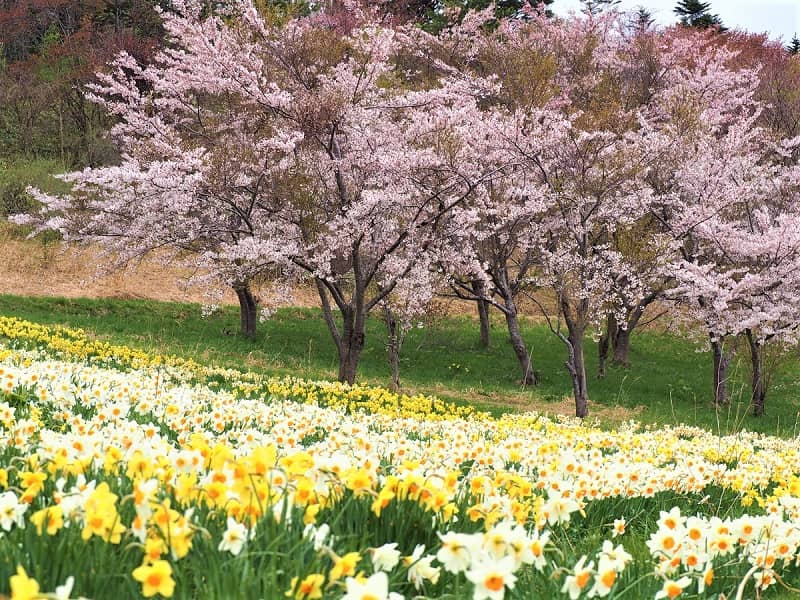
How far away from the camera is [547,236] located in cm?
1838

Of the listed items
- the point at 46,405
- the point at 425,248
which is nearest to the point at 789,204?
the point at 425,248

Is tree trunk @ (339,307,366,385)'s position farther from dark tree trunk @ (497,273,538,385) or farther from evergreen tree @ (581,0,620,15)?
evergreen tree @ (581,0,620,15)

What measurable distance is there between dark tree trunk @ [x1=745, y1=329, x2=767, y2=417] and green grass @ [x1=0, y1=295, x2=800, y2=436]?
32 cm

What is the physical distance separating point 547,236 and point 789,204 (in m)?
8.89

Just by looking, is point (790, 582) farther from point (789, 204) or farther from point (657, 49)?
point (657, 49)

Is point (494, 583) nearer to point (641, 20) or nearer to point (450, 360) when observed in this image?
point (450, 360)

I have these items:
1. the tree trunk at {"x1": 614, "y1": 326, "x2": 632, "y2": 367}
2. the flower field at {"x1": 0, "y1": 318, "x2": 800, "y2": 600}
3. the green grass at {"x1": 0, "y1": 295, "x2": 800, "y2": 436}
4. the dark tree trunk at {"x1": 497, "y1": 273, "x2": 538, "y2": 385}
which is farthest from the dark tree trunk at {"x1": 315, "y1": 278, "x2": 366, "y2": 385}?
the tree trunk at {"x1": 614, "y1": 326, "x2": 632, "y2": 367}

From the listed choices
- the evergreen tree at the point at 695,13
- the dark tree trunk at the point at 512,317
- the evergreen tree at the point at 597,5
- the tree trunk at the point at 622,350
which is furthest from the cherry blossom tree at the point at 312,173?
the evergreen tree at the point at 695,13

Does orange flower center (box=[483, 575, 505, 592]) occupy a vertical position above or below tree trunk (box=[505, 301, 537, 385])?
below

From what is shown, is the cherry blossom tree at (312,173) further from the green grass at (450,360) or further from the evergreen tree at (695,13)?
the evergreen tree at (695,13)

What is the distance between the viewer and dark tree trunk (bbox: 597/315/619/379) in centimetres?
2180

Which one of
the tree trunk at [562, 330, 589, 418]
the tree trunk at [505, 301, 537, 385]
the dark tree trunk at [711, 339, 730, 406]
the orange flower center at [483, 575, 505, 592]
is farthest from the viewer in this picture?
the dark tree trunk at [711, 339, 730, 406]

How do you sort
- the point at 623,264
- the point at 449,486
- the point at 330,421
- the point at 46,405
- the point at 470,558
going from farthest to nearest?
the point at 623,264 → the point at 330,421 → the point at 46,405 → the point at 449,486 → the point at 470,558

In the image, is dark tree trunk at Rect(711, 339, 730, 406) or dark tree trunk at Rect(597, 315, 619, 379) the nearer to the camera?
dark tree trunk at Rect(711, 339, 730, 406)
